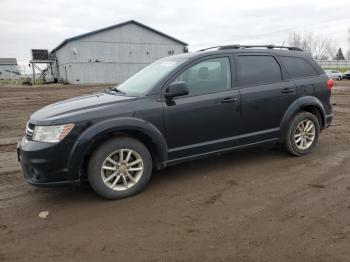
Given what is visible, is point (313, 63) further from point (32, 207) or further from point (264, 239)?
point (32, 207)

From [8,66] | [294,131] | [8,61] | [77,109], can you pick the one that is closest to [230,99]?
[294,131]

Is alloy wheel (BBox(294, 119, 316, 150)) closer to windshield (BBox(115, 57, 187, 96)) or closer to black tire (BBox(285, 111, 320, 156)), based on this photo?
black tire (BBox(285, 111, 320, 156))

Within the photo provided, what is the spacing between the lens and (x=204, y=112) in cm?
496

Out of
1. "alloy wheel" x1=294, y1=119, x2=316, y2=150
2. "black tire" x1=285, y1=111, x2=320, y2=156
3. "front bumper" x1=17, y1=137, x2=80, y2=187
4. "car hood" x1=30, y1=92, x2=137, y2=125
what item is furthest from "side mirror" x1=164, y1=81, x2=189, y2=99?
"alloy wheel" x1=294, y1=119, x2=316, y2=150

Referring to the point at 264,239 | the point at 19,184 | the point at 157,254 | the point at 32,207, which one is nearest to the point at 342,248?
the point at 264,239

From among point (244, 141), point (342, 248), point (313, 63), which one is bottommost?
point (342, 248)

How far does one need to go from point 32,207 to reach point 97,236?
4.10 ft

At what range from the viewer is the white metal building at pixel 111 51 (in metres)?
43.0

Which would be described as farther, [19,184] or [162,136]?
[19,184]

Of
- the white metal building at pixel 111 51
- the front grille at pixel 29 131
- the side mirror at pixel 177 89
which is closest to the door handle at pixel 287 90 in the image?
the side mirror at pixel 177 89

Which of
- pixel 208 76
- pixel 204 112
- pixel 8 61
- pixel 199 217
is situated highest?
pixel 8 61

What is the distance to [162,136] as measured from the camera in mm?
4676

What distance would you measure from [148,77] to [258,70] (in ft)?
5.77

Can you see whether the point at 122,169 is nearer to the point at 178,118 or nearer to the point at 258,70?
the point at 178,118
